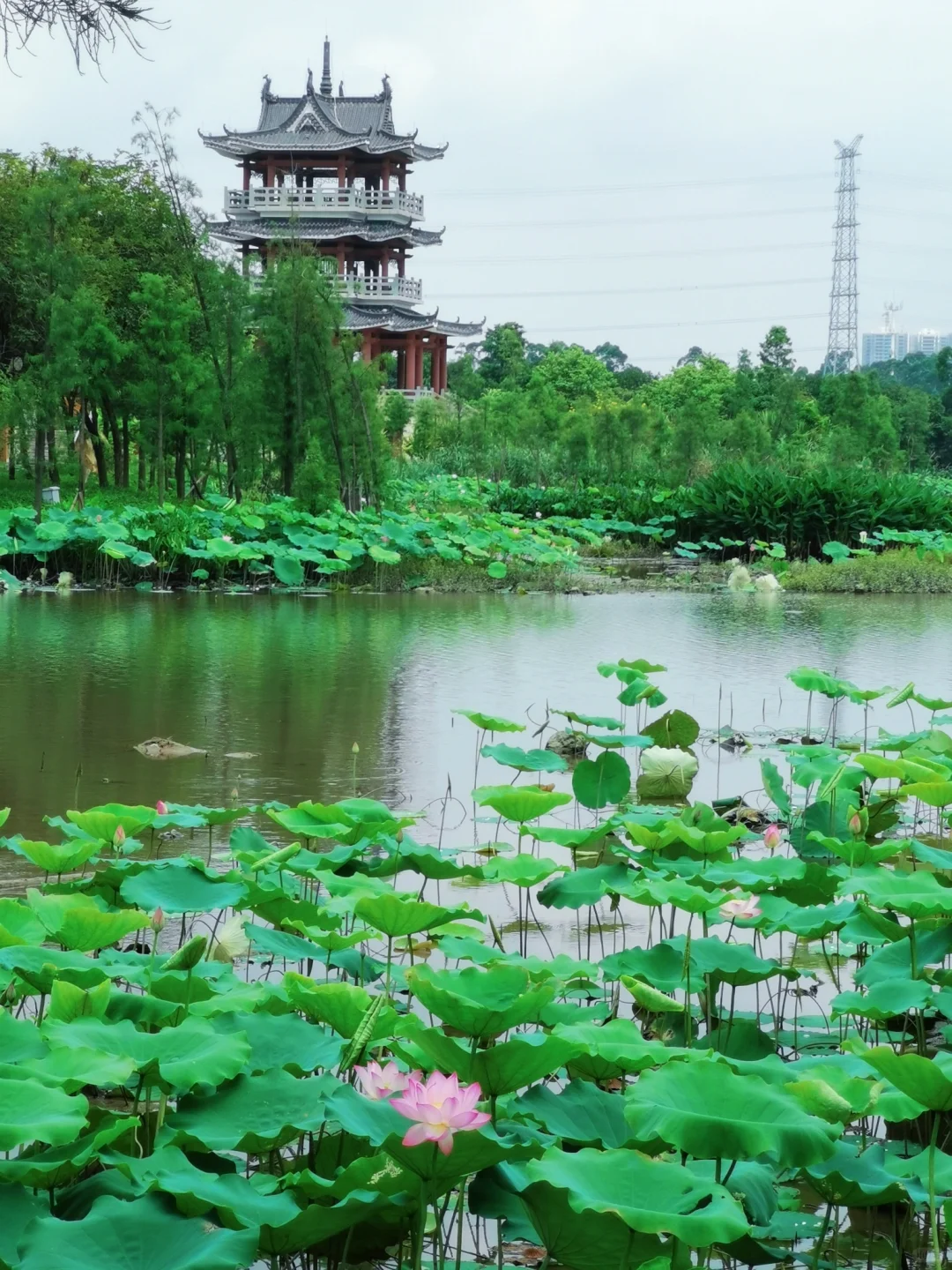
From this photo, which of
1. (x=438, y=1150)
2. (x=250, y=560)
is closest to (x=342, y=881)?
(x=438, y=1150)

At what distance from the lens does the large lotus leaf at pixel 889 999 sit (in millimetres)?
1766

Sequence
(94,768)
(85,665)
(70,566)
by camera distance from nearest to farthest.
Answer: (94,768) → (85,665) → (70,566)

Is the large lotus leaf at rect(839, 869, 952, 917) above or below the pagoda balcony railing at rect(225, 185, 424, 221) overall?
below

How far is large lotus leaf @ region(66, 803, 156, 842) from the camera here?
2344mm

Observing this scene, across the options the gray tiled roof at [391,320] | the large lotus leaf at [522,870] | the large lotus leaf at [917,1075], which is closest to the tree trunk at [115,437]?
the gray tiled roof at [391,320]

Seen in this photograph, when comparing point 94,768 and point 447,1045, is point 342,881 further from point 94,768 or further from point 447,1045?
point 94,768

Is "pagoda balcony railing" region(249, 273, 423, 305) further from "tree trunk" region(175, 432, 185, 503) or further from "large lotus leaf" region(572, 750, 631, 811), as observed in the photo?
"large lotus leaf" region(572, 750, 631, 811)

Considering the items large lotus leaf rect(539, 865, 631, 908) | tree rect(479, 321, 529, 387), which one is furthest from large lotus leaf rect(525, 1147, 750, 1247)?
tree rect(479, 321, 529, 387)

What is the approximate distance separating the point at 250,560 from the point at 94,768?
22.5 ft

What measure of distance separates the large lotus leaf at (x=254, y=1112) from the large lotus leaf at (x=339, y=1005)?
147 mm

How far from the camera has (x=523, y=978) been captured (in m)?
1.56

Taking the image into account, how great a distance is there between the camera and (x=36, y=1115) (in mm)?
1269

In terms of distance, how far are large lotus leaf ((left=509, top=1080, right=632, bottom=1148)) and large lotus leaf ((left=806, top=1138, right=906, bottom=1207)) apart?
19 centimetres

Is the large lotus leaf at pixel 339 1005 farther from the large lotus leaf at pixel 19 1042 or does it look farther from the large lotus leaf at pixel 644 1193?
the large lotus leaf at pixel 644 1193
